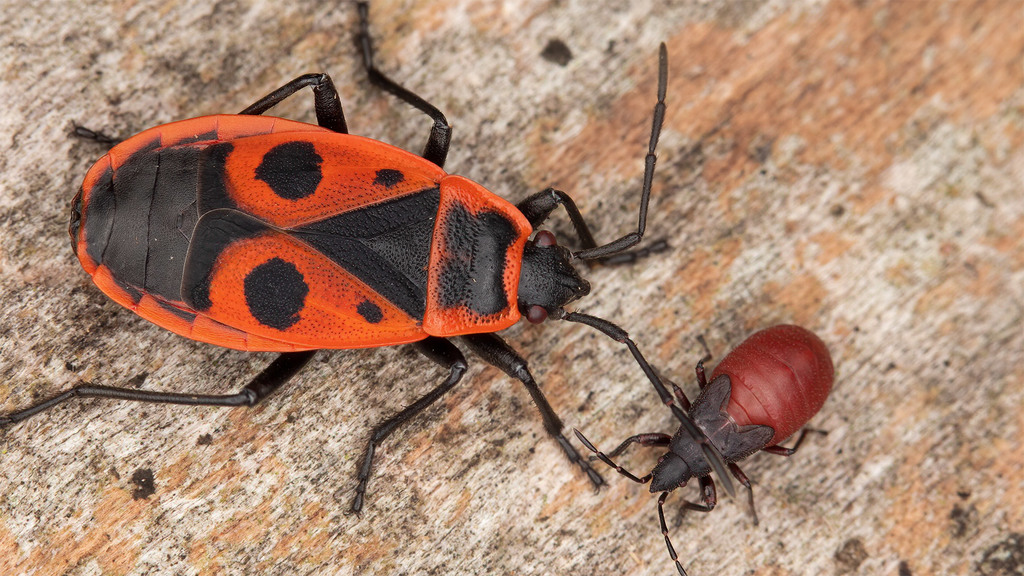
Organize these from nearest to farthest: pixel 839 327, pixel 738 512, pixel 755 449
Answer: pixel 755 449, pixel 738 512, pixel 839 327

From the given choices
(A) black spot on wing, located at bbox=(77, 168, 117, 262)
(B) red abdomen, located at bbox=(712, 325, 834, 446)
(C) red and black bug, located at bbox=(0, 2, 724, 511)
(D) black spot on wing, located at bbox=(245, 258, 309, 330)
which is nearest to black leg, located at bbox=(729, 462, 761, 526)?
(B) red abdomen, located at bbox=(712, 325, 834, 446)

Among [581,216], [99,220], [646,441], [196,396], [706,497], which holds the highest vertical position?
[99,220]

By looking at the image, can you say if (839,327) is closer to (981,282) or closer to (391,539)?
(981,282)

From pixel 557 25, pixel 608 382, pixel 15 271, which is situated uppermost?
pixel 15 271

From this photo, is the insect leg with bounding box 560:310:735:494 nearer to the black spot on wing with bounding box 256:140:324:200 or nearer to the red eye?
the red eye

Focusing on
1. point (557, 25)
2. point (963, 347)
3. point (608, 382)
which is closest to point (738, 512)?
point (608, 382)

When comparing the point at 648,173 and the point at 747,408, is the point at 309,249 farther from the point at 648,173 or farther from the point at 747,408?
the point at 747,408

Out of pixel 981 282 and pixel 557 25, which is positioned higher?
pixel 557 25

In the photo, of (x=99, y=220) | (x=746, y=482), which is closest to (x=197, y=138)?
(x=99, y=220)
